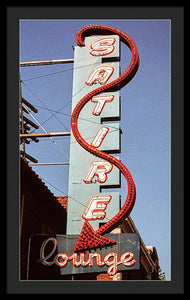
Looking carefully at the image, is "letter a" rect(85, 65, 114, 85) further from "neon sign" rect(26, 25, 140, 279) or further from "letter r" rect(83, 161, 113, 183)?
"letter r" rect(83, 161, 113, 183)

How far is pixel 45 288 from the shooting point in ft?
43.8

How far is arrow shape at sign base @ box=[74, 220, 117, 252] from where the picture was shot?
16.1 meters

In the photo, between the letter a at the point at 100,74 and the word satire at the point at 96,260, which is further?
the letter a at the point at 100,74

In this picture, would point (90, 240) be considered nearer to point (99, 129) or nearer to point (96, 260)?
point (96, 260)

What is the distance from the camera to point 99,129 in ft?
59.0

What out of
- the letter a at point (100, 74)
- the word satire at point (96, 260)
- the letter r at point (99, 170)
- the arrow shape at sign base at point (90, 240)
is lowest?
the word satire at point (96, 260)

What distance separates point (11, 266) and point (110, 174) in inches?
187

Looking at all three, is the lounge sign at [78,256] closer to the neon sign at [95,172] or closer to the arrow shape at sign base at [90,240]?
the neon sign at [95,172]

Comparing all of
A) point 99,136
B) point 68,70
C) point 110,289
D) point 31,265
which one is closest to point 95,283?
point 110,289

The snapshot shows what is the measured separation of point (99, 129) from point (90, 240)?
3.91 metres

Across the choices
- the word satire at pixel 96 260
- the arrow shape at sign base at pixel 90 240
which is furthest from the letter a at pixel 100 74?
the word satire at pixel 96 260

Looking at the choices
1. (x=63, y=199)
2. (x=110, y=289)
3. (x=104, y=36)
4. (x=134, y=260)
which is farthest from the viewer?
(x=63, y=199)

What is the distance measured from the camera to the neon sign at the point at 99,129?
16.2 metres

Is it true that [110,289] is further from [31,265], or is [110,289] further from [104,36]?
[104,36]
